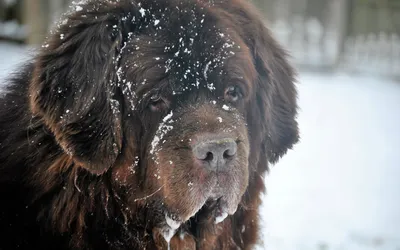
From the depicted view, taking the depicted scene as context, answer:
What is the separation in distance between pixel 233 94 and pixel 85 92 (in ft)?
2.76

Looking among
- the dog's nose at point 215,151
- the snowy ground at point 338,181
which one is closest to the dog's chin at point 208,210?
the dog's nose at point 215,151

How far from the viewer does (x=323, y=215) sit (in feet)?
19.3

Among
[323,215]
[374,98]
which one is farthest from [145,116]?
[374,98]

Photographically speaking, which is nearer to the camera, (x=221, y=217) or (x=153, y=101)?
(x=153, y=101)

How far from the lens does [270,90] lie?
3.24 meters

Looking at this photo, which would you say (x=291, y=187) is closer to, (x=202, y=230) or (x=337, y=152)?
(x=337, y=152)

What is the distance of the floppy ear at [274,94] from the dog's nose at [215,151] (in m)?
0.68

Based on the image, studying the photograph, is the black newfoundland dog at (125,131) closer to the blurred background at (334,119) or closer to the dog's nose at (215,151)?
the dog's nose at (215,151)

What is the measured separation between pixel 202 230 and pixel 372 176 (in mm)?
4758

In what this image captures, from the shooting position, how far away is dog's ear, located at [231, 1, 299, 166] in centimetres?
319

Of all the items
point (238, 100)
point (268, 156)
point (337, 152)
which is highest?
point (238, 100)

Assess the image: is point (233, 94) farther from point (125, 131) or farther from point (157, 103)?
point (125, 131)

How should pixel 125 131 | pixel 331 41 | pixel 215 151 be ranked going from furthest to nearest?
pixel 331 41 → pixel 125 131 → pixel 215 151

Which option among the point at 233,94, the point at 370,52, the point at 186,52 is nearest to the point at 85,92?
the point at 186,52
